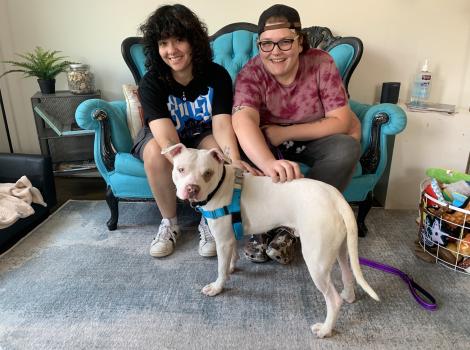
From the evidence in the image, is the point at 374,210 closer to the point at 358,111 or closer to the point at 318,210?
the point at 358,111

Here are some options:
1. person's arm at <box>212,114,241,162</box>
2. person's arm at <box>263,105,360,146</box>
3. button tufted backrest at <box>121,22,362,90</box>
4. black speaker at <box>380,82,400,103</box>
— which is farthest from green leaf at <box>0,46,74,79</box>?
black speaker at <box>380,82,400,103</box>

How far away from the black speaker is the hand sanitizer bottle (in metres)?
0.16

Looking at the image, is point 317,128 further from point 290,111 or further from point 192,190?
point 192,190

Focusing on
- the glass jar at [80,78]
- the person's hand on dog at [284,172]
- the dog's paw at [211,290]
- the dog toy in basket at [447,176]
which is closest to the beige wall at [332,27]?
the glass jar at [80,78]

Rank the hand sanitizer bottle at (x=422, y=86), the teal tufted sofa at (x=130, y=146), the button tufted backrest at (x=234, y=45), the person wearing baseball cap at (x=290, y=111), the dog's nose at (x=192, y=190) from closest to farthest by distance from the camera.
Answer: the dog's nose at (x=192, y=190)
the person wearing baseball cap at (x=290, y=111)
the teal tufted sofa at (x=130, y=146)
the button tufted backrest at (x=234, y=45)
the hand sanitizer bottle at (x=422, y=86)

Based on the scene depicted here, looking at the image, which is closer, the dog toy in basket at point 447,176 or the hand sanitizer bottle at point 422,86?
the dog toy in basket at point 447,176

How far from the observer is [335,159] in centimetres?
161

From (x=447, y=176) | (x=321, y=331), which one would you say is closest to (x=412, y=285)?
(x=321, y=331)

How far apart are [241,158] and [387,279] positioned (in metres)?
0.87

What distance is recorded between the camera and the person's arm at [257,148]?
129 cm

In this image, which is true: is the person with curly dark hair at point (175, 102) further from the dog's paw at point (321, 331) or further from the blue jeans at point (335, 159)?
the dog's paw at point (321, 331)

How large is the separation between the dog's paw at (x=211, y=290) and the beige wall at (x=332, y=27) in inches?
73.2

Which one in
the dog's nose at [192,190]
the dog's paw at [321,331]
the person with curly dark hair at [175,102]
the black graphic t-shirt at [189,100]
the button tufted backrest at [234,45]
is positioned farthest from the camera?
the button tufted backrest at [234,45]

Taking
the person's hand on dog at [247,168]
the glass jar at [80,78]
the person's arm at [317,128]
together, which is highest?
the glass jar at [80,78]
